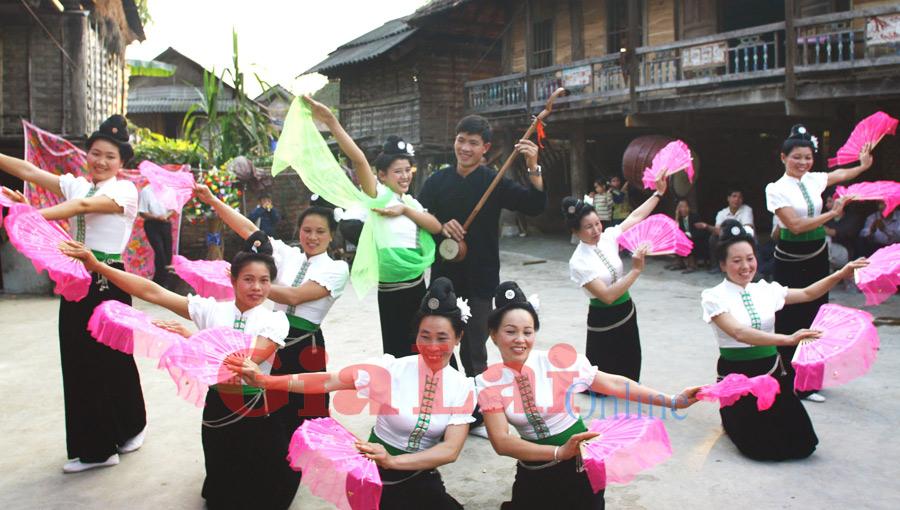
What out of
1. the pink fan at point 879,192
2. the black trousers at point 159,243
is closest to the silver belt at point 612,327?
the pink fan at point 879,192

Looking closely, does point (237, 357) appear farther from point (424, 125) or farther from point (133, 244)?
point (424, 125)

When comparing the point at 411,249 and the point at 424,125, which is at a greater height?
the point at 424,125

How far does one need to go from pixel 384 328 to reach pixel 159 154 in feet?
29.6

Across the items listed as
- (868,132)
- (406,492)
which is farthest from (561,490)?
(868,132)

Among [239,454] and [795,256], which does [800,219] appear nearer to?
[795,256]

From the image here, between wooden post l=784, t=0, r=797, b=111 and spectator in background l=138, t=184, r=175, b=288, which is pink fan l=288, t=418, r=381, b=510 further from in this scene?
wooden post l=784, t=0, r=797, b=111

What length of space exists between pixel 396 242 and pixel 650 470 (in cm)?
174

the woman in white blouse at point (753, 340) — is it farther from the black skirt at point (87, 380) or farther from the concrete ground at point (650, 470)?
the black skirt at point (87, 380)

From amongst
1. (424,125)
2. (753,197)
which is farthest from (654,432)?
(424,125)

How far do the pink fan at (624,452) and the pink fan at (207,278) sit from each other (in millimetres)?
1991

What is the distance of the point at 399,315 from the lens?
4051 millimetres

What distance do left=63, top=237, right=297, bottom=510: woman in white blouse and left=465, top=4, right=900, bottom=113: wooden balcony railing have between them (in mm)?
7950

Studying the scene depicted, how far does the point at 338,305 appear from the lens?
9.52 m

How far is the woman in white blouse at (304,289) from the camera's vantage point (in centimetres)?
372
